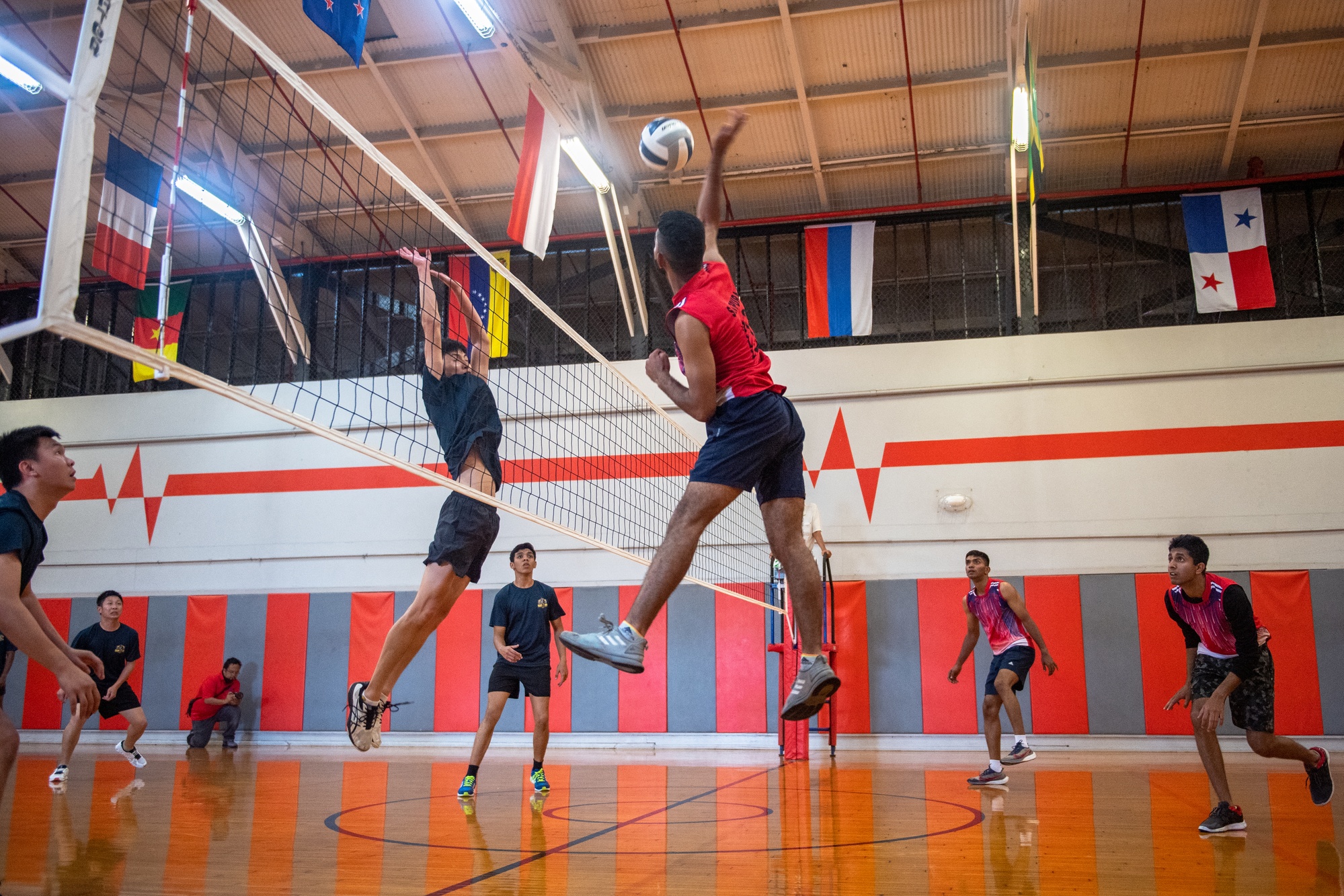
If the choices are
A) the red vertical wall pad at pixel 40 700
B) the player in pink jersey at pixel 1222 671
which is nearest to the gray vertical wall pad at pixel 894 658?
the player in pink jersey at pixel 1222 671

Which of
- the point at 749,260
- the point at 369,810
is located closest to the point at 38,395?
the point at 749,260

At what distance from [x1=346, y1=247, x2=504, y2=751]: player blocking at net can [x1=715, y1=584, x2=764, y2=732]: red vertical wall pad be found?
783 centimetres

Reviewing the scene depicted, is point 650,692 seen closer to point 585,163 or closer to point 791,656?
point 791,656

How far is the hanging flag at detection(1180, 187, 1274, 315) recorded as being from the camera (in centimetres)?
1248

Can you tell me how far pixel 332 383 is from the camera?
595 inches

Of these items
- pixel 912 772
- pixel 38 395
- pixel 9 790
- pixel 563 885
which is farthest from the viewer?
pixel 38 395

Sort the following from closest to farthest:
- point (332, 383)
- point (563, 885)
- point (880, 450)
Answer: point (563, 885) < point (880, 450) < point (332, 383)

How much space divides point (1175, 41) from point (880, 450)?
633cm

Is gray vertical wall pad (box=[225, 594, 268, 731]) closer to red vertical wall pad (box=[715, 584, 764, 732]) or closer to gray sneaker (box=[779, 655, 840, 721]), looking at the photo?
red vertical wall pad (box=[715, 584, 764, 732])

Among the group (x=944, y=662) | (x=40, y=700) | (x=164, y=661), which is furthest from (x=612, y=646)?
(x=40, y=700)

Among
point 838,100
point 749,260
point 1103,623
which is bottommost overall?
point 1103,623

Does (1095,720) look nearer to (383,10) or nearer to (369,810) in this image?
(369,810)

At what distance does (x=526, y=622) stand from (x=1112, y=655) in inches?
315

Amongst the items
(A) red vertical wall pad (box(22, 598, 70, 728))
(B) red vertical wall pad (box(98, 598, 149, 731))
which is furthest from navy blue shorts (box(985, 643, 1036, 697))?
(A) red vertical wall pad (box(22, 598, 70, 728))
